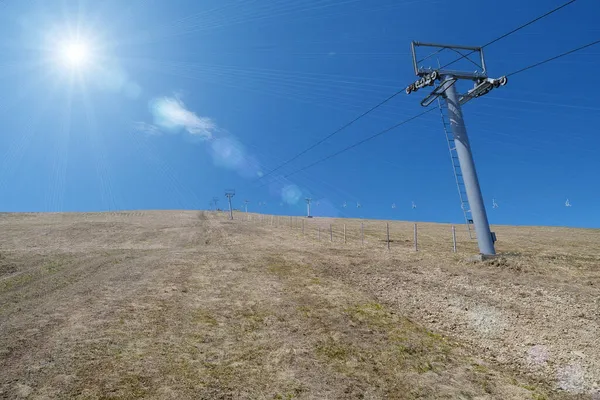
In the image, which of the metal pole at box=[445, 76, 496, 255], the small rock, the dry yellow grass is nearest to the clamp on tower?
the metal pole at box=[445, 76, 496, 255]

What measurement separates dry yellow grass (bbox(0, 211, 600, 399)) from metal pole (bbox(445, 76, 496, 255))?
2.85 meters

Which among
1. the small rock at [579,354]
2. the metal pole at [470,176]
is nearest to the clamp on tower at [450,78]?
the metal pole at [470,176]

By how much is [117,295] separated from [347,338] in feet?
27.1

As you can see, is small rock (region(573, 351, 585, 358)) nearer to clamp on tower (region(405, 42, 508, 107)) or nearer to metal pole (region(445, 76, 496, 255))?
metal pole (region(445, 76, 496, 255))

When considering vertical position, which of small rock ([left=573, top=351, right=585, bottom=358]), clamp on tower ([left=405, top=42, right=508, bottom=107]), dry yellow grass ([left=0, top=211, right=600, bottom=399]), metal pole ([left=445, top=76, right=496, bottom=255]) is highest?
clamp on tower ([left=405, top=42, right=508, bottom=107])

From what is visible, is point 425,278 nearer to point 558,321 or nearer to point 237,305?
point 558,321

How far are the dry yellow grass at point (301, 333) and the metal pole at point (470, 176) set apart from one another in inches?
112

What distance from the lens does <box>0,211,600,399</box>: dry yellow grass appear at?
5.11 metres

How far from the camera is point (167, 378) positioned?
518 cm

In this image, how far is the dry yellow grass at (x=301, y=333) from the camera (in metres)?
5.11

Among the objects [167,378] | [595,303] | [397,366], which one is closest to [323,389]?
[397,366]

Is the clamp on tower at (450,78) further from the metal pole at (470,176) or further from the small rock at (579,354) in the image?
the small rock at (579,354)

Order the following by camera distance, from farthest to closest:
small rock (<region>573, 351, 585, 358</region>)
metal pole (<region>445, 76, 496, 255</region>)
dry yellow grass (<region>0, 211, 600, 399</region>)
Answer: metal pole (<region>445, 76, 496, 255</region>)
small rock (<region>573, 351, 585, 358</region>)
dry yellow grass (<region>0, 211, 600, 399</region>)

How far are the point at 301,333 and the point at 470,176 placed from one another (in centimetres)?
1527
